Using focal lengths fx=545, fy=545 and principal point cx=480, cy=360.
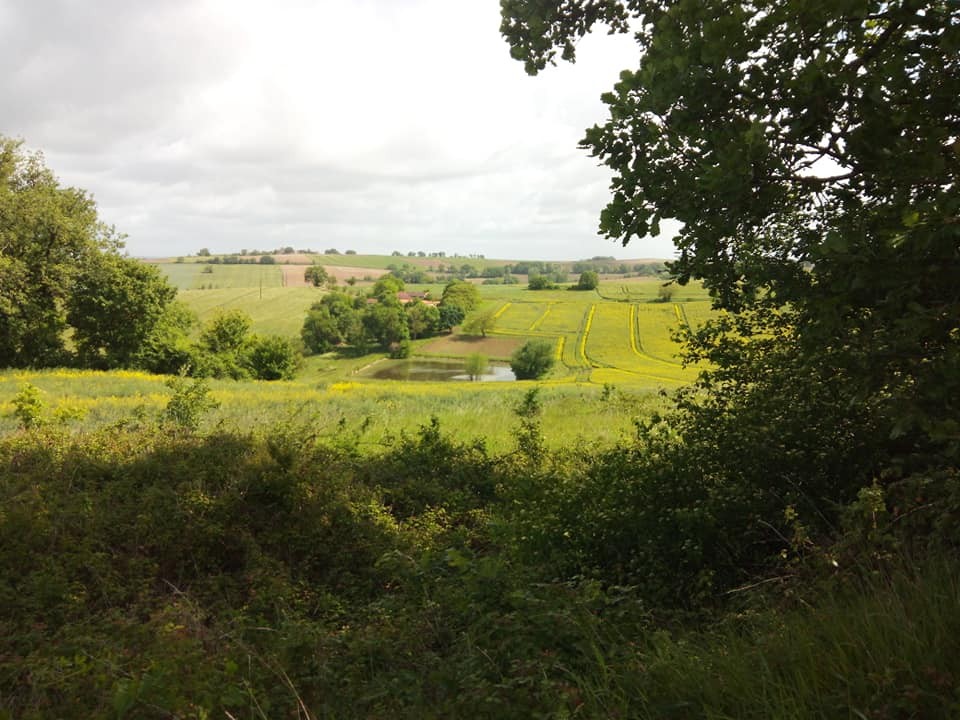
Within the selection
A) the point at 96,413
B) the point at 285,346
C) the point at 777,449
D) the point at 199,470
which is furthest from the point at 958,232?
the point at 285,346

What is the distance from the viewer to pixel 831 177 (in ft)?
11.0

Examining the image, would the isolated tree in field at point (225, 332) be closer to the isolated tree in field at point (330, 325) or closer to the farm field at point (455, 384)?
the farm field at point (455, 384)

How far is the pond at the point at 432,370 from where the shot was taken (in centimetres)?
6981

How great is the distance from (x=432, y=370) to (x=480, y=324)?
17.8 meters

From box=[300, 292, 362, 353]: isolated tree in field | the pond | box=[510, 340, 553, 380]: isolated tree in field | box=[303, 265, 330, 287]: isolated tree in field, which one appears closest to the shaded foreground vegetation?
box=[510, 340, 553, 380]: isolated tree in field

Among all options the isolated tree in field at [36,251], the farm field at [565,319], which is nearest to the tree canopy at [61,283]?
the isolated tree in field at [36,251]

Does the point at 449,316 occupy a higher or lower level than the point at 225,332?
lower

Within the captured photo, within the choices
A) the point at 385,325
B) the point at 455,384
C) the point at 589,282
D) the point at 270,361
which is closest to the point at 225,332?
the point at 270,361

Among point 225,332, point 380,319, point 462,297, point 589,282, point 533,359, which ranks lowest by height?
point 533,359

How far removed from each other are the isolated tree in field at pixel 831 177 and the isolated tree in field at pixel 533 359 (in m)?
61.7

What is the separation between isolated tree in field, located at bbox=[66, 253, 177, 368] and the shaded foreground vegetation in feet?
111

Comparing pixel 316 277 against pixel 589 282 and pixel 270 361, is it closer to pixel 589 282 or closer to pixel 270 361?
pixel 589 282

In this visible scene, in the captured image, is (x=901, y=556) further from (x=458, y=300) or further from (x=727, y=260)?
(x=458, y=300)

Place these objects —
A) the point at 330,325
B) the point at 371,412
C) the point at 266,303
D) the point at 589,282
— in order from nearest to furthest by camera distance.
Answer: the point at 371,412, the point at 330,325, the point at 266,303, the point at 589,282
